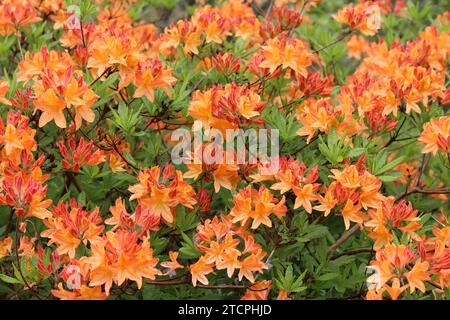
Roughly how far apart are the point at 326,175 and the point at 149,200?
71 centimetres

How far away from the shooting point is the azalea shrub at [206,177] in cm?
224

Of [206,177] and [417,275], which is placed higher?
[206,177]

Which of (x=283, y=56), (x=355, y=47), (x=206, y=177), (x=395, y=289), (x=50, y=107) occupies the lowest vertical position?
(x=395, y=289)

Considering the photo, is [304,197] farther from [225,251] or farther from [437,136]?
[437,136]

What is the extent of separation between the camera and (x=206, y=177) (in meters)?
2.46

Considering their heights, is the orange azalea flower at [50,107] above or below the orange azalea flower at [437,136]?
above

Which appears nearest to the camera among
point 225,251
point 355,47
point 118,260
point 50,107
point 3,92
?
point 118,260

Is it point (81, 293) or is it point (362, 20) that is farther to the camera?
point (362, 20)

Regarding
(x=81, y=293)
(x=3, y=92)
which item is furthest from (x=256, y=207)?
(x=3, y=92)

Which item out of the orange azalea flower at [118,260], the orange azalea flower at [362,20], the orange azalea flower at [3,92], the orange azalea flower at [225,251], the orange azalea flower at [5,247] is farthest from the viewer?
the orange azalea flower at [362,20]

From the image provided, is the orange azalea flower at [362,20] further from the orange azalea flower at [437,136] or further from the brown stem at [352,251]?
the brown stem at [352,251]

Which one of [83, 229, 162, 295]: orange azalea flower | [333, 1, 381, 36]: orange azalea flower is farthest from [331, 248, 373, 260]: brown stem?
[333, 1, 381, 36]: orange azalea flower

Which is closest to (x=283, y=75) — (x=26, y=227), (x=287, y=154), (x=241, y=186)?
(x=287, y=154)

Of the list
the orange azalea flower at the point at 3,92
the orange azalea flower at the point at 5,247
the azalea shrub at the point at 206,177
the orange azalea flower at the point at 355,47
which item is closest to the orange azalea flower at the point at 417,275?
the azalea shrub at the point at 206,177
